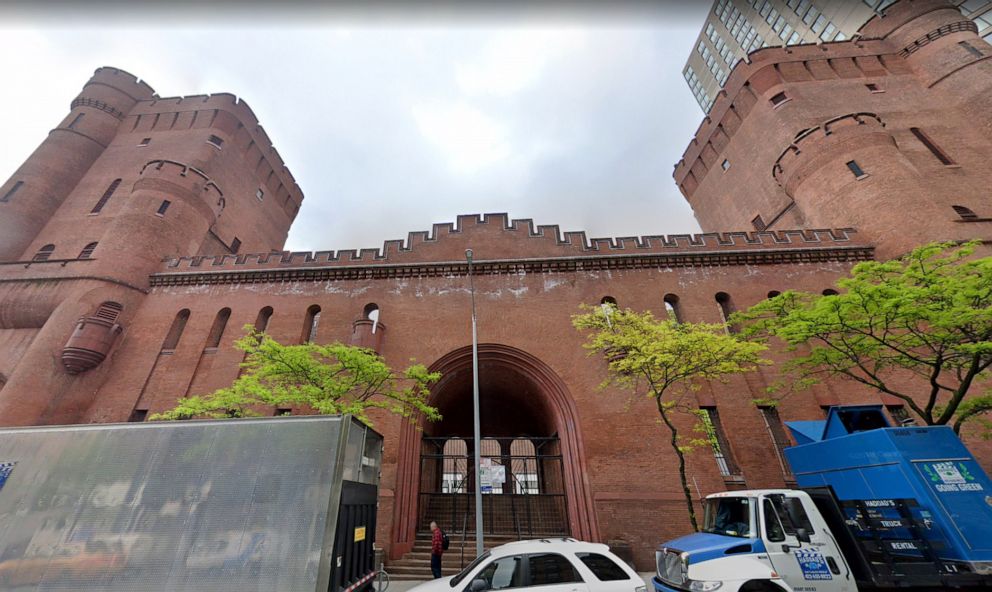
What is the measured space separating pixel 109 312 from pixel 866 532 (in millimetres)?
27333

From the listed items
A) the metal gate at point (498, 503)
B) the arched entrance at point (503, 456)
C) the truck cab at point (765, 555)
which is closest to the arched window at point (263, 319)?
the arched entrance at point (503, 456)

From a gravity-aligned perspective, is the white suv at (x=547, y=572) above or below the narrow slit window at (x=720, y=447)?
below

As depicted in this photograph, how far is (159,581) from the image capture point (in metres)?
5.54

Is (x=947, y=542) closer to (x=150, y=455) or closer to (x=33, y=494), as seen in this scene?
(x=150, y=455)

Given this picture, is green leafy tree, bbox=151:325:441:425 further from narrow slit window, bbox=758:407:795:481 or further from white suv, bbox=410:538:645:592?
narrow slit window, bbox=758:407:795:481

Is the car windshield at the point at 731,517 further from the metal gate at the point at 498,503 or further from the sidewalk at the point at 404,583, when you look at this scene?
the metal gate at the point at 498,503

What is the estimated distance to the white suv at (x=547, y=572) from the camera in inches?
227

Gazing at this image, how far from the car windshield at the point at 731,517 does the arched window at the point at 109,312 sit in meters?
24.2

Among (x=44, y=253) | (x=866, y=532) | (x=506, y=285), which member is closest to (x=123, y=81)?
(x=44, y=253)

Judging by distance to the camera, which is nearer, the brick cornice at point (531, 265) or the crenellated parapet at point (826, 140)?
the brick cornice at point (531, 265)

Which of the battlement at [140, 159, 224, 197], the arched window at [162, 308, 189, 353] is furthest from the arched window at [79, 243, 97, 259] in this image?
the arched window at [162, 308, 189, 353]

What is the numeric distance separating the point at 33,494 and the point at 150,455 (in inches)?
73.3

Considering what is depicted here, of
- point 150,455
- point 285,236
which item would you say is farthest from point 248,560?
point 285,236

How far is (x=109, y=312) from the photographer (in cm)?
1778
